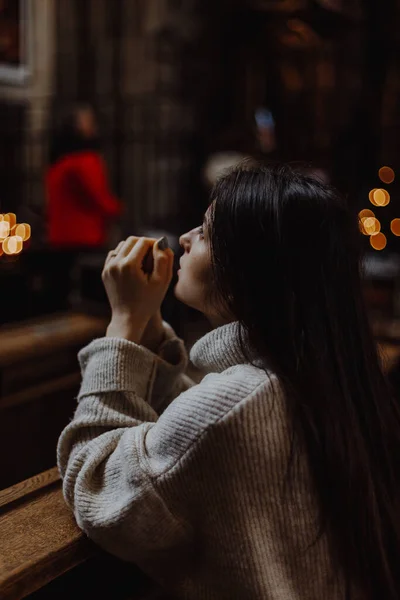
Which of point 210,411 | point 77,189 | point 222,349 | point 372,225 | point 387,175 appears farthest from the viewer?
point 387,175

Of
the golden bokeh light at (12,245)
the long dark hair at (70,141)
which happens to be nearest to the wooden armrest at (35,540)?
the golden bokeh light at (12,245)

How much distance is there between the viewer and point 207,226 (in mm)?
1315

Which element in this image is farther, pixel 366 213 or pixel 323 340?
pixel 366 213

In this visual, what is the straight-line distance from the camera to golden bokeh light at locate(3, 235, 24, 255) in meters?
3.85

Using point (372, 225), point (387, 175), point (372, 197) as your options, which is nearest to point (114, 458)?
point (372, 225)

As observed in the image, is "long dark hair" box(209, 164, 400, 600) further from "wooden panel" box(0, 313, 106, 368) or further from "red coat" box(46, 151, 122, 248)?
"red coat" box(46, 151, 122, 248)

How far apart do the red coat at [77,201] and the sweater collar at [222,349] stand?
14.2ft

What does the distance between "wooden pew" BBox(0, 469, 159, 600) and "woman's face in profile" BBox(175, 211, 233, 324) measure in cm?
44

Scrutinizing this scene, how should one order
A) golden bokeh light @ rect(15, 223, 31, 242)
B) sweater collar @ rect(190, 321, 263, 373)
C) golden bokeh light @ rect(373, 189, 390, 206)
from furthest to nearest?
golden bokeh light @ rect(373, 189, 390, 206), golden bokeh light @ rect(15, 223, 31, 242), sweater collar @ rect(190, 321, 263, 373)

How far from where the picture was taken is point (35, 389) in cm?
259

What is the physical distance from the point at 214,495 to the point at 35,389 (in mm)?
1591

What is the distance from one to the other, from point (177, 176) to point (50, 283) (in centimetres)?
407

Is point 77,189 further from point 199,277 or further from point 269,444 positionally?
point 269,444

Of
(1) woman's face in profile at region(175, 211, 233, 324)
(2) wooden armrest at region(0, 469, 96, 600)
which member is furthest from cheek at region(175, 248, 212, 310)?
(2) wooden armrest at region(0, 469, 96, 600)
